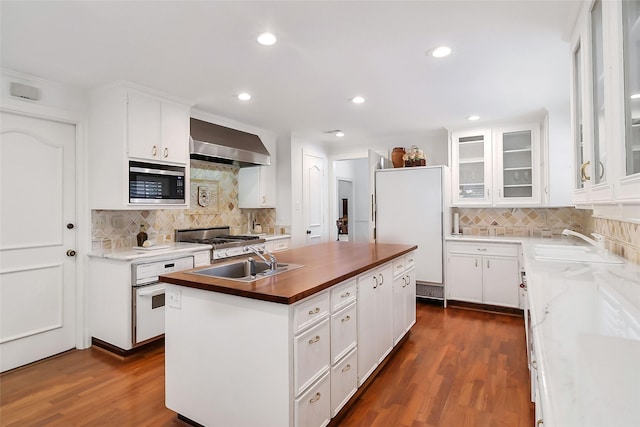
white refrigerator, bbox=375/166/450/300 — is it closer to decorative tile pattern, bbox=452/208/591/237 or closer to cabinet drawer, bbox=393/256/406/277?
decorative tile pattern, bbox=452/208/591/237

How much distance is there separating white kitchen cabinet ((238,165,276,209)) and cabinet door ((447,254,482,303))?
2.63 m

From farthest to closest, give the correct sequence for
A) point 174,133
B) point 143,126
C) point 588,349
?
point 174,133 < point 143,126 < point 588,349

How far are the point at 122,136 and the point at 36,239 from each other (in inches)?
45.3

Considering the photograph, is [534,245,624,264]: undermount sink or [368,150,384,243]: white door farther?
[368,150,384,243]: white door

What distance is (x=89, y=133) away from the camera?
3180 millimetres

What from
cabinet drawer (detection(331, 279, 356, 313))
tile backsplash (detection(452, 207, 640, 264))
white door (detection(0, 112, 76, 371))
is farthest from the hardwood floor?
tile backsplash (detection(452, 207, 640, 264))

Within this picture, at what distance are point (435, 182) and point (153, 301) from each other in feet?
11.7

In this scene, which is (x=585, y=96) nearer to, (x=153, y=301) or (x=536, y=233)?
(x=536, y=233)

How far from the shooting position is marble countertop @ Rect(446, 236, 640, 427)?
0.57 m

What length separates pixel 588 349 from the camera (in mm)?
804

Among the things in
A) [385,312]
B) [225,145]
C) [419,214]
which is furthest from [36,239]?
[419,214]

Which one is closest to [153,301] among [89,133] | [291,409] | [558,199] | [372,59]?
[89,133]

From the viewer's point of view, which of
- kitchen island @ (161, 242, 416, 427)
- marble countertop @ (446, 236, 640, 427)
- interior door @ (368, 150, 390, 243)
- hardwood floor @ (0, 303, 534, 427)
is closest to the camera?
marble countertop @ (446, 236, 640, 427)

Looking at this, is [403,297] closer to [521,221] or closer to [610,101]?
[610,101]
